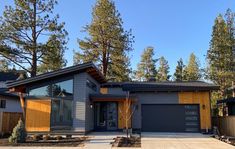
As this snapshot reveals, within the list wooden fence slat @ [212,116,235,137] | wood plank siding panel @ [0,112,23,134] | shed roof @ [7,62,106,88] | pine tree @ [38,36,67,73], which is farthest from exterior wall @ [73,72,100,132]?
wooden fence slat @ [212,116,235,137]

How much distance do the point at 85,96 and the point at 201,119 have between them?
8310mm

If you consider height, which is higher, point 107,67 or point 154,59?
point 154,59

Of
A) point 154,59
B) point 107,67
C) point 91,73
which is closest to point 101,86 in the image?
point 91,73

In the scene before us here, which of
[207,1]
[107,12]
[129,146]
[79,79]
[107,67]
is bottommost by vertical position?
[129,146]

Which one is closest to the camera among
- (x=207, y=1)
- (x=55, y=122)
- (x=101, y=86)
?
(x=55, y=122)

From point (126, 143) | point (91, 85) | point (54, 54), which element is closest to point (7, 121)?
point (91, 85)

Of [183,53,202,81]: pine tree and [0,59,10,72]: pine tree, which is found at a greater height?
[183,53,202,81]: pine tree

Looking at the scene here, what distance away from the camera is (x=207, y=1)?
17406 millimetres

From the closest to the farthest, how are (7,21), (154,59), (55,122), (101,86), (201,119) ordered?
(55,122) → (201,119) → (101,86) → (7,21) → (154,59)

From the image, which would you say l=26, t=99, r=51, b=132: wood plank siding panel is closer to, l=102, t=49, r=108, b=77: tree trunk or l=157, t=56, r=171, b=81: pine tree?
l=102, t=49, r=108, b=77: tree trunk

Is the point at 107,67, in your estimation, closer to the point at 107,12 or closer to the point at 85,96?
the point at 107,12

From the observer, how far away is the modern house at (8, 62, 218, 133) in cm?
1588

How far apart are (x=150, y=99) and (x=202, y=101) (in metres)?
3.57

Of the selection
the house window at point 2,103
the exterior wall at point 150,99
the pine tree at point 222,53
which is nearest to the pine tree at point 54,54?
the house window at point 2,103
